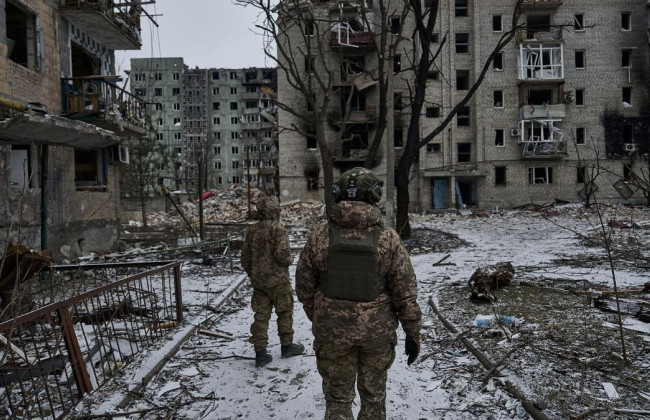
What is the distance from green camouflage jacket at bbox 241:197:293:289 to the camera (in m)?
4.78

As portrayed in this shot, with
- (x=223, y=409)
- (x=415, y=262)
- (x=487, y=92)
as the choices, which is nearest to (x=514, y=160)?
(x=487, y=92)

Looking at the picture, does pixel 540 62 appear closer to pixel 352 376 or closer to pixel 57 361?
pixel 352 376

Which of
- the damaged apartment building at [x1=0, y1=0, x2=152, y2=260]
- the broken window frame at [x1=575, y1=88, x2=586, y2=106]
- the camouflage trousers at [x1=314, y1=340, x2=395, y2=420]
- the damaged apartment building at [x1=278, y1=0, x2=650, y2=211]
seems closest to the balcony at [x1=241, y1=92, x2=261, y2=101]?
the damaged apartment building at [x1=278, y1=0, x2=650, y2=211]

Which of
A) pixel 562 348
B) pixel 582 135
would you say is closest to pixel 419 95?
pixel 562 348

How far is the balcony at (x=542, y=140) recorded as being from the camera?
31.8 m

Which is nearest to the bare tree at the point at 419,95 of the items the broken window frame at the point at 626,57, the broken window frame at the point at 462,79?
the broken window frame at the point at 462,79

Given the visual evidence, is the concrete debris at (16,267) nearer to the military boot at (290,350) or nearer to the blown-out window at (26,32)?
the military boot at (290,350)

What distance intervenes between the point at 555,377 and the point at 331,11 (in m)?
33.5

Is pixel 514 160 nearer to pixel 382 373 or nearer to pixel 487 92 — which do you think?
pixel 487 92

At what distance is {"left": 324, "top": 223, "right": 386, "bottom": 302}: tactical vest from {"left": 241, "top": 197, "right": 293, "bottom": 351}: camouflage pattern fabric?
1.93 m

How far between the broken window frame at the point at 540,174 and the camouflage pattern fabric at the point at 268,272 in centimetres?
3230

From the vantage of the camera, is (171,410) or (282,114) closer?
(171,410)

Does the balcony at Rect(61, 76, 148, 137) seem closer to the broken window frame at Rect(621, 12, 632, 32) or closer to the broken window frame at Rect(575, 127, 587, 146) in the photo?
the broken window frame at Rect(575, 127, 587, 146)

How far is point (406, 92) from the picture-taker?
33750 mm
